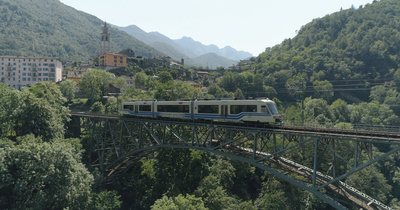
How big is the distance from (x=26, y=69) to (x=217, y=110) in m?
90.0

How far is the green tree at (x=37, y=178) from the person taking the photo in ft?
69.1

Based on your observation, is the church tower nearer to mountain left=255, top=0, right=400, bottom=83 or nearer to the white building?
the white building

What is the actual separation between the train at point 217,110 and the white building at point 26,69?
7200cm

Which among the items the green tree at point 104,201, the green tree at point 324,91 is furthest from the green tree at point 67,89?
the green tree at point 324,91

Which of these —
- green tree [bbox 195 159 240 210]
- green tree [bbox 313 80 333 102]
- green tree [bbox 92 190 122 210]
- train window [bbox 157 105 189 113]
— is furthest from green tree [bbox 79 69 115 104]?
green tree [bbox 313 80 333 102]

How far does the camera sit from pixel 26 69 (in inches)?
3425

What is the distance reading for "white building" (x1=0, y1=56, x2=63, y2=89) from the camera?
282 feet

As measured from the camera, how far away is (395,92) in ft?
278

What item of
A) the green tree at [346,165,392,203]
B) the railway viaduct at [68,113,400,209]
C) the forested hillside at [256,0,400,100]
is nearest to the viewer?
the railway viaduct at [68,113,400,209]

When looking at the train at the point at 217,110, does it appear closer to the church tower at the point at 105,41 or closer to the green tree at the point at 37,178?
the green tree at the point at 37,178

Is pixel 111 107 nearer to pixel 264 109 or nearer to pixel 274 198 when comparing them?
pixel 274 198

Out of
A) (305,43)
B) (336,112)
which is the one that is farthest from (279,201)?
(305,43)

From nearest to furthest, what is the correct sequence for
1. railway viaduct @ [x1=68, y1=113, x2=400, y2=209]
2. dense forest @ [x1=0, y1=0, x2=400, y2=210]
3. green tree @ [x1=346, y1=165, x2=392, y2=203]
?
railway viaduct @ [x1=68, y1=113, x2=400, y2=209], dense forest @ [x1=0, y1=0, x2=400, y2=210], green tree @ [x1=346, y1=165, x2=392, y2=203]

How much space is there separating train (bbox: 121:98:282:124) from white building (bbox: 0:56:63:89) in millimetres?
72004
